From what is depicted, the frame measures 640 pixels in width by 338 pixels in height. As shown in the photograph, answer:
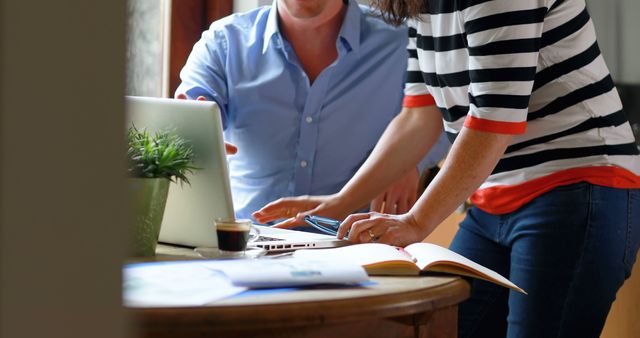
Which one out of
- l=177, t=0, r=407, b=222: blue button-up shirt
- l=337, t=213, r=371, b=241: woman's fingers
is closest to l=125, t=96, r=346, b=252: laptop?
l=337, t=213, r=371, b=241: woman's fingers

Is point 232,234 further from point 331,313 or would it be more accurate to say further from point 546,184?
point 546,184

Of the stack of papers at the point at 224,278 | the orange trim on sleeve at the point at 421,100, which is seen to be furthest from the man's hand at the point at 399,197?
the stack of papers at the point at 224,278

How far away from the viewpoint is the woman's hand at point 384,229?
1.52m

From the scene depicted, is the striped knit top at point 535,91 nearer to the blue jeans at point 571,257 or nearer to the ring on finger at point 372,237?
the blue jeans at point 571,257

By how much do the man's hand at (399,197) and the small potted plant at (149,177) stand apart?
2.77 feet

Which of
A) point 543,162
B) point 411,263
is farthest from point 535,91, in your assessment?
point 411,263

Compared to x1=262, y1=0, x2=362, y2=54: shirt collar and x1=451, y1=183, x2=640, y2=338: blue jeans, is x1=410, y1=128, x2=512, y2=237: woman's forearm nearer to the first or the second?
x1=451, y1=183, x2=640, y2=338: blue jeans

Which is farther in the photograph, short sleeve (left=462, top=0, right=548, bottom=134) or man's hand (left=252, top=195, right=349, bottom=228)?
man's hand (left=252, top=195, right=349, bottom=228)

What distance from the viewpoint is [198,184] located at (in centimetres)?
155

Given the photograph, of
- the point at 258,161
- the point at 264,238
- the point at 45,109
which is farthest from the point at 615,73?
the point at 45,109

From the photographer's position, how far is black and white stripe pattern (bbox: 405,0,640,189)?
149cm

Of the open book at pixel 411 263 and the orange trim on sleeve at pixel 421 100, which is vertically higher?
the orange trim on sleeve at pixel 421 100

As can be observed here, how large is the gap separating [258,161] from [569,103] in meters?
1.14

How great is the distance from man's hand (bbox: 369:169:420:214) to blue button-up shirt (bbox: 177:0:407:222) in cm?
21
